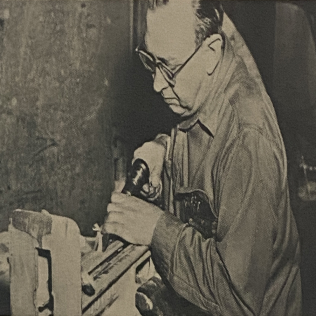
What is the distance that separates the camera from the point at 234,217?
2.05 metres

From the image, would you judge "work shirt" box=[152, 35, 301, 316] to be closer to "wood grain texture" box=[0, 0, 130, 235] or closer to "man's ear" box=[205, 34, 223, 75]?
"man's ear" box=[205, 34, 223, 75]

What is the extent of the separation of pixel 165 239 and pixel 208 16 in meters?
0.76

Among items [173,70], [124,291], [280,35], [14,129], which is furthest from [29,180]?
[280,35]

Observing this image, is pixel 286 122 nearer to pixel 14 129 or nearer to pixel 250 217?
pixel 250 217

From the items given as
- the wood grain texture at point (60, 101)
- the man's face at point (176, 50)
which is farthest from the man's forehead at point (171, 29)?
the wood grain texture at point (60, 101)

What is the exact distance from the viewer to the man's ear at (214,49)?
2.04 metres

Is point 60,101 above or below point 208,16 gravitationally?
below

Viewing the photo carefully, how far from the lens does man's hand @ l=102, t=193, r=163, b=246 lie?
2166mm

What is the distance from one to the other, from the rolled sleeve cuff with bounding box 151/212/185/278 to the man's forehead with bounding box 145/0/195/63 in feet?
1.83

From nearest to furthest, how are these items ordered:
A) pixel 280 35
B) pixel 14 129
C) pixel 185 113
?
pixel 280 35 → pixel 185 113 → pixel 14 129

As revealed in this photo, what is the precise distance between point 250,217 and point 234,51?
1.79ft

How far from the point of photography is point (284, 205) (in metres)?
2.07

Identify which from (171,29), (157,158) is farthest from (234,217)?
(171,29)

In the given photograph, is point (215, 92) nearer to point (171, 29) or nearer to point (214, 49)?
point (214, 49)
